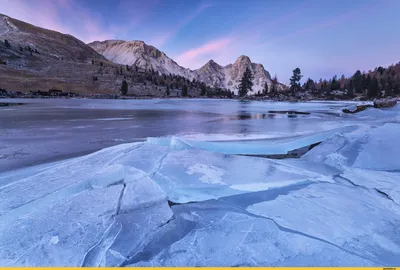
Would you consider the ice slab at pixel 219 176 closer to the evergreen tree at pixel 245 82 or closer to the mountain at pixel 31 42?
the evergreen tree at pixel 245 82

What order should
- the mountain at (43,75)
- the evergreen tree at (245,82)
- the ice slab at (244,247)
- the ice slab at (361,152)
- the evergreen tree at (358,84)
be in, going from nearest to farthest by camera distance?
the ice slab at (244,247) → the ice slab at (361,152) → the evergreen tree at (358,84) → the evergreen tree at (245,82) → the mountain at (43,75)

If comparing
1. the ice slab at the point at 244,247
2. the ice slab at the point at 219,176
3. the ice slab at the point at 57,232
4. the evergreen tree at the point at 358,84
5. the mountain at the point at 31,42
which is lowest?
the ice slab at the point at 244,247

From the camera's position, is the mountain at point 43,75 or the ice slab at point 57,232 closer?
the ice slab at point 57,232

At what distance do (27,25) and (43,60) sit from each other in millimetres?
130404

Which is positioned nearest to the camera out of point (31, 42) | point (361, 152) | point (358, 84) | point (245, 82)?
point (361, 152)

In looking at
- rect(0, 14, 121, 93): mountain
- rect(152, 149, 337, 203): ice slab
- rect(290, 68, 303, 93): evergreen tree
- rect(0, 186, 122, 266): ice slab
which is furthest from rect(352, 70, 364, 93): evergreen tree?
rect(0, 14, 121, 93): mountain

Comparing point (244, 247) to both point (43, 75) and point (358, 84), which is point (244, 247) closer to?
point (358, 84)

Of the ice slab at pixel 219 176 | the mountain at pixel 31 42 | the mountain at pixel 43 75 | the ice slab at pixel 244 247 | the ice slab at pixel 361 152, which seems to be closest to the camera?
the ice slab at pixel 244 247

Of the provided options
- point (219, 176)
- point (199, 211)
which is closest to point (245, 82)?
point (219, 176)

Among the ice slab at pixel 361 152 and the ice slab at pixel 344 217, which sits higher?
the ice slab at pixel 361 152

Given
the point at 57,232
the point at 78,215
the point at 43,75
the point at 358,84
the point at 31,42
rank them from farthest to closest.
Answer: the point at 31,42 → the point at 43,75 → the point at 358,84 → the point at 78,215 → the point at 57,232

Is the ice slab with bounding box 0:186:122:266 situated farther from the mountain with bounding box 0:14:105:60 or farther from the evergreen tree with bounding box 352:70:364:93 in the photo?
the mountain with bounding box 0:14:105:60

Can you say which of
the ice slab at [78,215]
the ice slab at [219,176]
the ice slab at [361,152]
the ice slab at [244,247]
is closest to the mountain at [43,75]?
the ice slab at [78,215]

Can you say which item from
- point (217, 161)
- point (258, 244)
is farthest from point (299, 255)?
point (217, 161)
